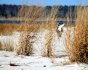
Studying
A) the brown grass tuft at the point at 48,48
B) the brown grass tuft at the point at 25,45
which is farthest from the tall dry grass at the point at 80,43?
the brown grass tuft at the point at 25,45

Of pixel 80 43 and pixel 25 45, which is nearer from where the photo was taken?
pixel 80 43

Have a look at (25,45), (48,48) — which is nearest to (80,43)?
(48,48)

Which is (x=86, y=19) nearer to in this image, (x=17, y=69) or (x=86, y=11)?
(x=86, y=11)

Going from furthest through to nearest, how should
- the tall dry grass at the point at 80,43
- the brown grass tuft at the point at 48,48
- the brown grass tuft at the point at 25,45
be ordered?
the brown grass tuft at the point at 25,45, the brown grass tuft at the point at 48,48, the tall dry grass at the point at 80,43

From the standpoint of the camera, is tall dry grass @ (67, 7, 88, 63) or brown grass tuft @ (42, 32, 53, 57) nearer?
tall dry grass @ (67, 7, 88, 63)

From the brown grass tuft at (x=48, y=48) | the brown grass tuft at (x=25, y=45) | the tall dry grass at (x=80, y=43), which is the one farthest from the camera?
the brown grass tuft at (x=25, y=45)

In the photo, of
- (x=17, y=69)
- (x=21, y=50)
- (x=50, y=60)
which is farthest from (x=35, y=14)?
(x=17, y=69)

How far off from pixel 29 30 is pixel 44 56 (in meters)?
0.85

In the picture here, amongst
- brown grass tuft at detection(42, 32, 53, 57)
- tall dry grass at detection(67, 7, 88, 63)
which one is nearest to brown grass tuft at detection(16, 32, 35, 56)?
brown grass tuft at detection(42, 32, 53, 57)

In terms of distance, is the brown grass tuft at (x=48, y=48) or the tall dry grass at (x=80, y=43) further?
the brown grass tuft at (x=48, y=48)

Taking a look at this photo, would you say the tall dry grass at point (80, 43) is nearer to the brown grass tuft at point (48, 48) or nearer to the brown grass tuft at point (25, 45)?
the brown grass tuft at point (48, 48)

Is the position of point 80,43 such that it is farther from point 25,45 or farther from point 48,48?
point 25,45

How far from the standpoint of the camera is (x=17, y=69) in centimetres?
724

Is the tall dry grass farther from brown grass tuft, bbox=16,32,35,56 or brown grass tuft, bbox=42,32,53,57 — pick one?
brown grass tuft, bbox=16,32,35,56
